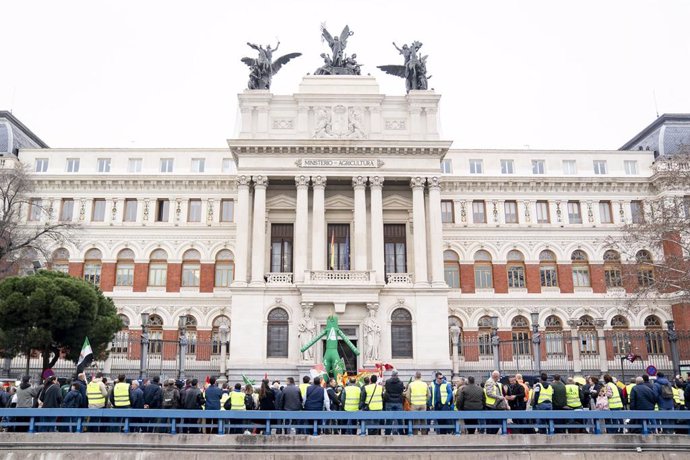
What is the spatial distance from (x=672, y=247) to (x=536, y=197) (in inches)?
380

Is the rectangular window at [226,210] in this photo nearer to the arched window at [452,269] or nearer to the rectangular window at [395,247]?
the rectangular window at [395,247]

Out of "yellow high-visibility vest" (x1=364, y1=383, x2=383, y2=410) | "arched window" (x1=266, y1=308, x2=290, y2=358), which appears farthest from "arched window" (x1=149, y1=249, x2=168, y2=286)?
"yellow high-visibility vest" (x1=364, y1=383, x2=383, y2=410)

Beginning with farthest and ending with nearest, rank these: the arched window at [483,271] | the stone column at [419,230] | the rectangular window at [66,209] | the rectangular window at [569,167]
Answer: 1. the rectangular window at [569,167]
2. the rectangular window at [66,209]
3. the arched window at [483,271]
4. the stone column at [419,230]

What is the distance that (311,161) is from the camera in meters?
39.0

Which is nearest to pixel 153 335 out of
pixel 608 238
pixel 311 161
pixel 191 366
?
pixel 191 366

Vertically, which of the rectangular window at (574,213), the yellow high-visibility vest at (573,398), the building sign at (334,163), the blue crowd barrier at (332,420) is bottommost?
the blue crowd barrier at (332,420)

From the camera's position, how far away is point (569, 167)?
4675cm

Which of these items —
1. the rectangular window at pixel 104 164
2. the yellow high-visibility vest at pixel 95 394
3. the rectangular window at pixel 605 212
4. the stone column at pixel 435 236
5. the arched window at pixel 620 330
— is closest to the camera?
the yellow high-visibility vest at pixel 95 394

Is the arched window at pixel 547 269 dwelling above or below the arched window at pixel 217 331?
above

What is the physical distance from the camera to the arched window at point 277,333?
3688 centimetres

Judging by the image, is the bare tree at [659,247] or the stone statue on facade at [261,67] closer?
the bare tree at [659,247]

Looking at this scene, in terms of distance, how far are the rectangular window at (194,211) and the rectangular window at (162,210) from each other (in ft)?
4.98

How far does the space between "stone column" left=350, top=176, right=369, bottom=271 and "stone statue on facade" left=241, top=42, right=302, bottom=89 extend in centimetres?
940

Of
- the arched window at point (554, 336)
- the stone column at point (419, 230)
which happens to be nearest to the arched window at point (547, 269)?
the arched window at point (554, 336)
